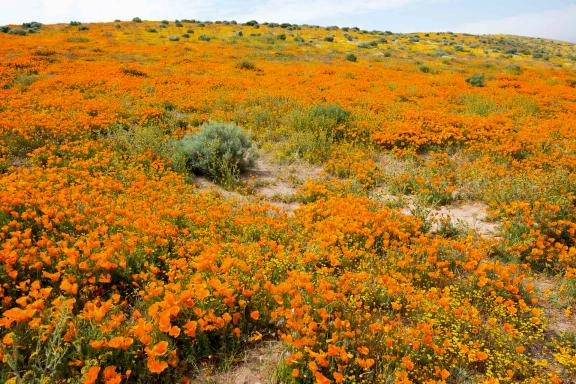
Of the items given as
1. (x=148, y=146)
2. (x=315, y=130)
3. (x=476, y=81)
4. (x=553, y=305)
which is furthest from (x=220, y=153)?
(x=476, y=81)

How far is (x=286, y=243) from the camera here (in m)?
5.11

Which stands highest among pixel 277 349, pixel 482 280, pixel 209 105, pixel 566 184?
pixel 209 105

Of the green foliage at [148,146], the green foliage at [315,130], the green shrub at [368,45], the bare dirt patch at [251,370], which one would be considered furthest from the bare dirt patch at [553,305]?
the green shrub at [368,45]

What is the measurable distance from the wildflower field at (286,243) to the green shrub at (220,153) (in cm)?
8

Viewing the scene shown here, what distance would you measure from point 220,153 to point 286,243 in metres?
3.73

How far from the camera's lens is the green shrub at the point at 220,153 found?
770cm

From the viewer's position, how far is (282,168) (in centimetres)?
877

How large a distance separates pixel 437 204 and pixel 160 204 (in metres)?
5.13

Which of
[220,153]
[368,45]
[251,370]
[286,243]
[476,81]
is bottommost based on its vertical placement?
[251,370]

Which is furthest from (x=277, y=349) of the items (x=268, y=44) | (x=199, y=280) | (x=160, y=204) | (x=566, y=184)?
(x=268, y=44)

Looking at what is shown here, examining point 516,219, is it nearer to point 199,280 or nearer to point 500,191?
point 500,191

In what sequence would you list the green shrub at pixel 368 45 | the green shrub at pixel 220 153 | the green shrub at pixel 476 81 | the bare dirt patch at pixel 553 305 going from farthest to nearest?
the green shrub at pixel 368 45, the green shrub at pixel 476 81, the green shrub at pixel 220 153, the bare dirt patch at pixel 553 305

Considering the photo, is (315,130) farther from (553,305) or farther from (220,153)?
(553,305)

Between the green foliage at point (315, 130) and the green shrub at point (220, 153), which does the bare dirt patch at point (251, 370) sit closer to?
the green shrub at point (220, 153)
